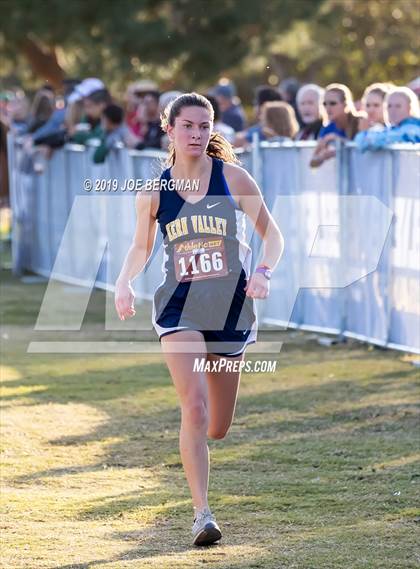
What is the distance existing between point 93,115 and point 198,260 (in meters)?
10.8

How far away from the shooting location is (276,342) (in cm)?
1220

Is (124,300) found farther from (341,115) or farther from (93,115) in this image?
(93,115)

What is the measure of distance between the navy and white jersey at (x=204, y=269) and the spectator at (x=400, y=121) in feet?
16.1

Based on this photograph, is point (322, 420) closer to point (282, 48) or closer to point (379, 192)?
point (379, 192)

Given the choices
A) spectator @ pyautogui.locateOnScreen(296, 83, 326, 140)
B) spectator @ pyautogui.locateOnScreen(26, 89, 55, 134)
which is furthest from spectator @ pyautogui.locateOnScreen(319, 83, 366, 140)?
spectator @ pyautogui.locateOnScreen(26, 89, 55, 134)

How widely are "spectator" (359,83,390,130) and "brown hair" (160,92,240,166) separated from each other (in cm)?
515

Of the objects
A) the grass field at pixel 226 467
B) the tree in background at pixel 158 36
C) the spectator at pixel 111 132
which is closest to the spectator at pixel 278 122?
the grass field at pixel 226 467

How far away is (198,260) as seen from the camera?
608cm

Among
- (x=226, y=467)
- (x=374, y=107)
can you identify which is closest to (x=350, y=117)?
(x=374, y=107)

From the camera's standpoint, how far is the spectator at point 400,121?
10750 millimetres

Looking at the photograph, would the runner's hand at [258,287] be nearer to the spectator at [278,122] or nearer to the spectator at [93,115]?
the spectator at [278,122]

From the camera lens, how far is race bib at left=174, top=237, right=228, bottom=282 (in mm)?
6078

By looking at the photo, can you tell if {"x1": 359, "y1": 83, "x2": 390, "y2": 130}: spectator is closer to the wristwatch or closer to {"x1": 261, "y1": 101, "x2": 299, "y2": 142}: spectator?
{"x1": 261, "y1": 101, "x2": 299, "y2": 142}: spectator

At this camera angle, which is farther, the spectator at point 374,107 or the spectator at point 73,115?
the spectator at point 73,115
